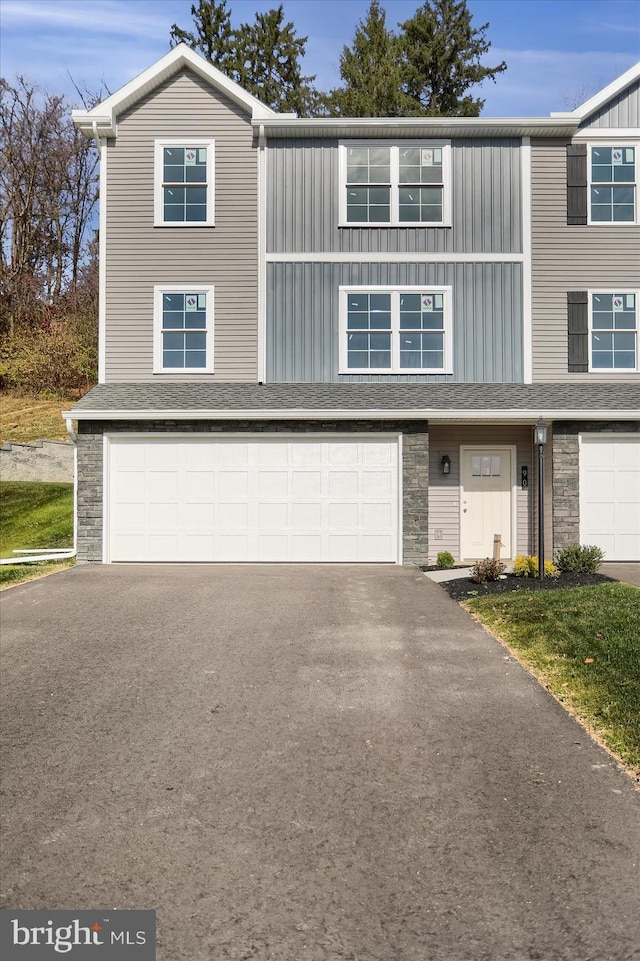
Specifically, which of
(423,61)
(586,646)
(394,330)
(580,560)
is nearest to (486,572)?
(580,560)

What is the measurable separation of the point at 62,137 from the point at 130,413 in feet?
84.6

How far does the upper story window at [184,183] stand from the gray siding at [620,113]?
7.76 meters

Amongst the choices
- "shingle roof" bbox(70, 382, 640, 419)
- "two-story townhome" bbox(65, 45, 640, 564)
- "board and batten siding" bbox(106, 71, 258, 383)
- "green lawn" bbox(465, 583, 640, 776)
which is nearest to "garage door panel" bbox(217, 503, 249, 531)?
"shingle roof" bbox(70, 382, 640, 419)

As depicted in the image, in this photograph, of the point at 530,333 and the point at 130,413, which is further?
the point at 530,333

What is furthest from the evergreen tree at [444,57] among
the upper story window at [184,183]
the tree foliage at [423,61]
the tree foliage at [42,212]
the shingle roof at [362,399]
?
the shingle roof at [362,399]

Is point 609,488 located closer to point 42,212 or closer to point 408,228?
point 408,228

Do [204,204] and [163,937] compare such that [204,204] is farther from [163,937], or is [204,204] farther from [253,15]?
[253,15]

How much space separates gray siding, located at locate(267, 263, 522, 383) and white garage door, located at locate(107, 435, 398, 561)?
2.03 m

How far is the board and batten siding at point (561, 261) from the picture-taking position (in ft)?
50.0

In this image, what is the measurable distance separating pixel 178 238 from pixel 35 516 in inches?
319

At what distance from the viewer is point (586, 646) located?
23.4 ft

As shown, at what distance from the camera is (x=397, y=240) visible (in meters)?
15.3

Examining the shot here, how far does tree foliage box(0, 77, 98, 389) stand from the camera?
104 feet

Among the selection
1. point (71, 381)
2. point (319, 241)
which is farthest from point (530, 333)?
point (71, 381)
